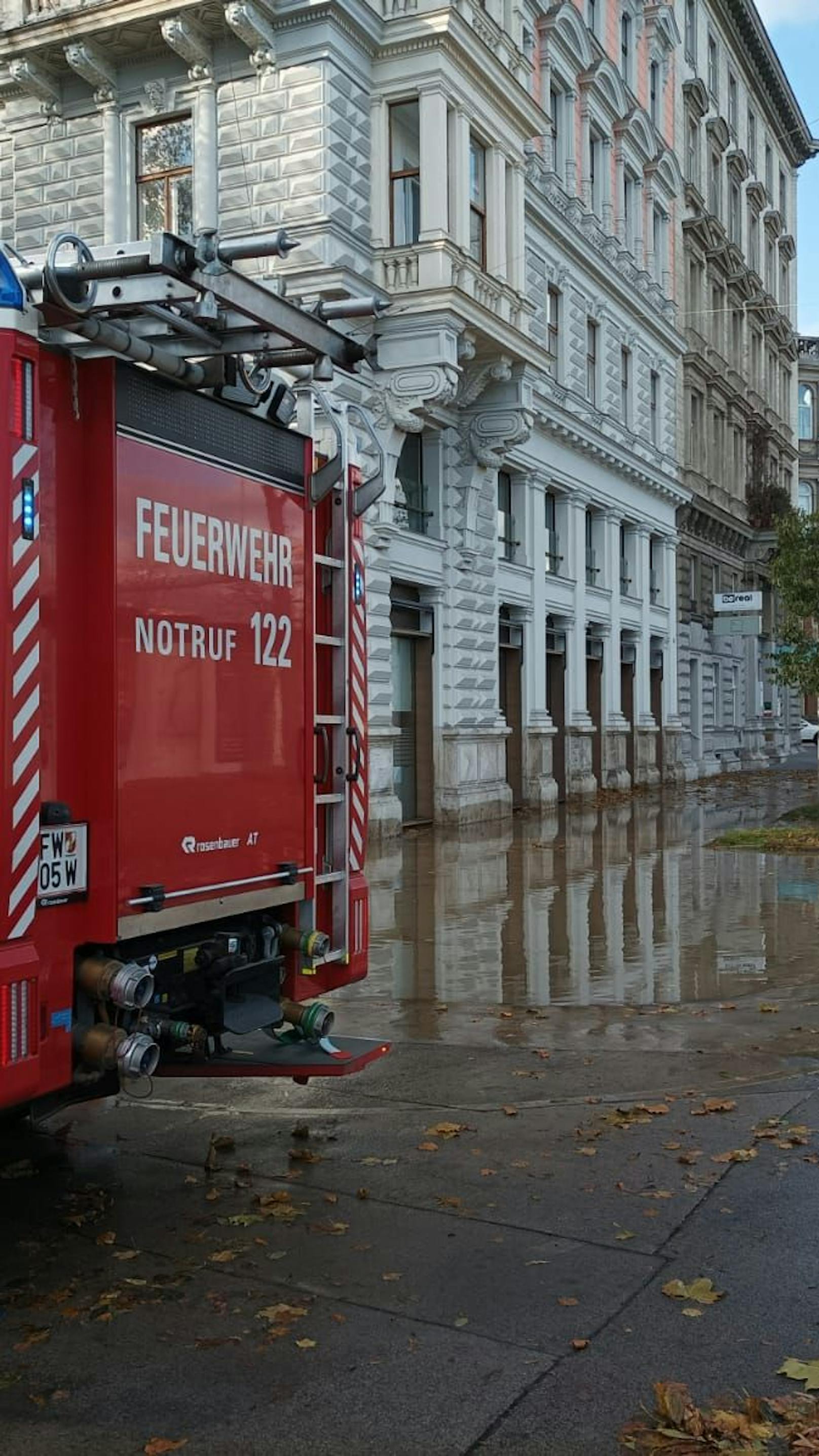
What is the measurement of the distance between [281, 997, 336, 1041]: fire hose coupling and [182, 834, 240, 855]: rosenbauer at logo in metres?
0.88

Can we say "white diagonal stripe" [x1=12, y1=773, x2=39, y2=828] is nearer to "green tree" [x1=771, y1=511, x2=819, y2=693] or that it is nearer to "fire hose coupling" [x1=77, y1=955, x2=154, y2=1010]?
"fire hose coupling" [x1=77, y1=955, x2=154, y2=1010]

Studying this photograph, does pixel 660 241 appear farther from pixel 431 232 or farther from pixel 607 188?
pixel 431 232

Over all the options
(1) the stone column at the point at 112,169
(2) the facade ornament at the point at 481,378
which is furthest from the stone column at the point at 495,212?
(1) the stone column at the point at 112,169

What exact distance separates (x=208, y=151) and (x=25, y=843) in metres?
17.1

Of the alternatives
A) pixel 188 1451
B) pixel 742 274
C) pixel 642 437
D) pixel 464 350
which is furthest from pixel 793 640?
pixel 742 274

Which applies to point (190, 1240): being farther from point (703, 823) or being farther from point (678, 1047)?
point (703, 823)

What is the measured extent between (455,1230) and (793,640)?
18.1 m

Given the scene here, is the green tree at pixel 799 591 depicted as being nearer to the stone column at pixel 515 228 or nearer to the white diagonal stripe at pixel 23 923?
the stone column at pixel 515 228

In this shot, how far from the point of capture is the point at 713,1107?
21.8 feet

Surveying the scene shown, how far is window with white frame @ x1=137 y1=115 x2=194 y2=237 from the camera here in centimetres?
→ 1992

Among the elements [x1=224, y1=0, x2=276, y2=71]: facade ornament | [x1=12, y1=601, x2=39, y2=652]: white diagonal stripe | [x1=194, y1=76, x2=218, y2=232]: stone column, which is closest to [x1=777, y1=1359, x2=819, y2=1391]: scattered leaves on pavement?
[x1=12, y1=601, x2=39, y2=652]: white diagonal stripe

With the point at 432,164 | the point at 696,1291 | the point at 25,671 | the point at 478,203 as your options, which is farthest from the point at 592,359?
the point at 696,1291

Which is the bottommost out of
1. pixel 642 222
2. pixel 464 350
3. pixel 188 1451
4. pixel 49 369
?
pixel 188 1451

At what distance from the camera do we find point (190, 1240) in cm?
493
